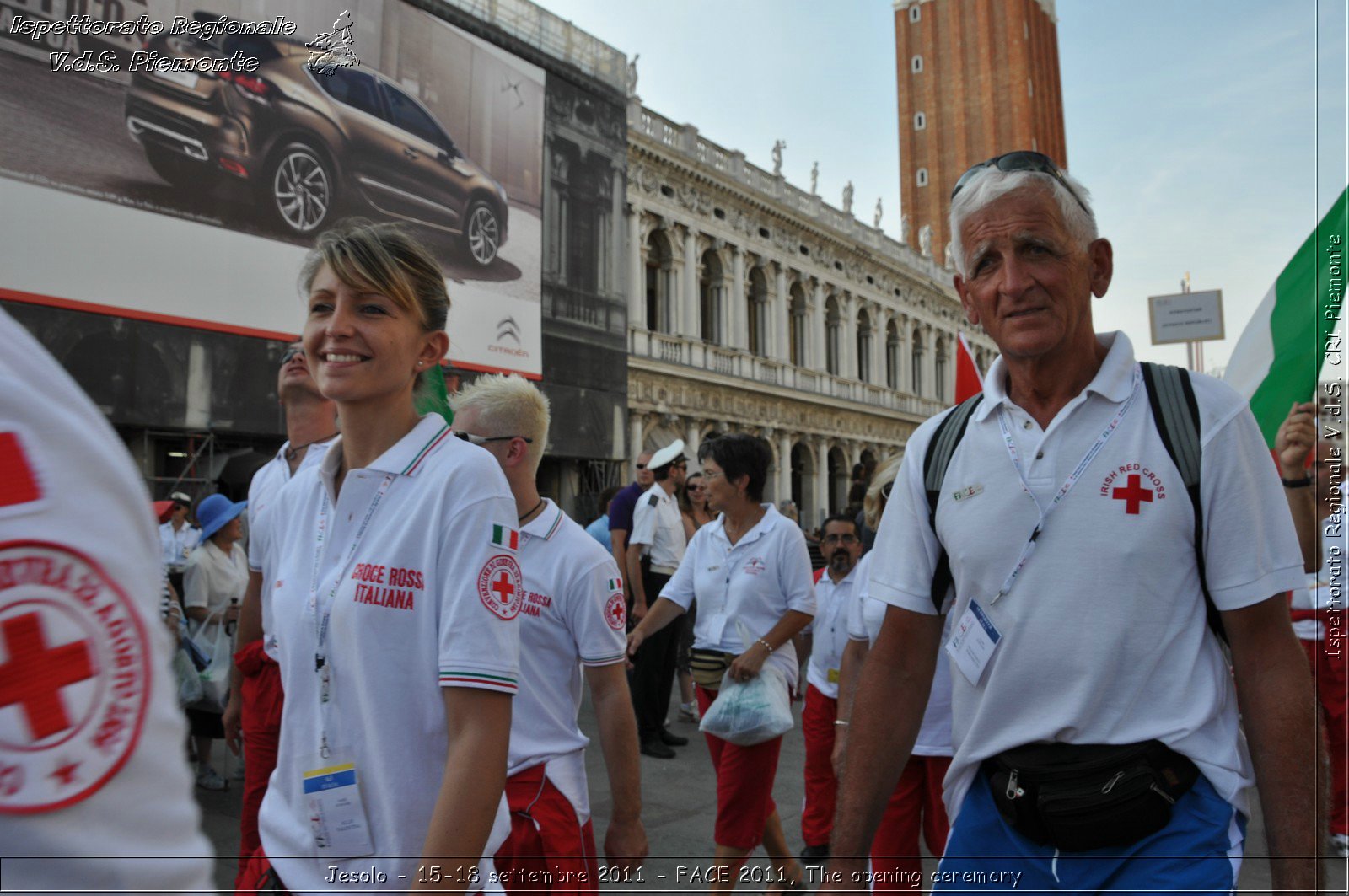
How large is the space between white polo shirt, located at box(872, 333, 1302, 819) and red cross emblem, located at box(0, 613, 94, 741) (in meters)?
1.44

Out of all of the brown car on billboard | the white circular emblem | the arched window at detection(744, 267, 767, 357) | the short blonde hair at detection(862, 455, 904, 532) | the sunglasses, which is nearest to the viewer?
the white circular emblem

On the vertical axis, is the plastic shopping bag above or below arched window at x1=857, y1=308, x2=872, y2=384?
below

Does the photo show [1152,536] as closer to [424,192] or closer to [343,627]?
[343,627]

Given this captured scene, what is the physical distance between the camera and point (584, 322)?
64.4 feet

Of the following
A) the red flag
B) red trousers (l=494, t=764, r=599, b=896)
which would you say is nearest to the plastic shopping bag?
red trousers (l=494, t=764, r=599, b=896)

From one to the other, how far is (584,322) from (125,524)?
1922 centimetres

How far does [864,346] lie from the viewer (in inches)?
1371

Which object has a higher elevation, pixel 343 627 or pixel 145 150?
pixel 145 150

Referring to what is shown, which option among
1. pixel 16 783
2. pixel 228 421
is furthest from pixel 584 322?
pixel 16 783

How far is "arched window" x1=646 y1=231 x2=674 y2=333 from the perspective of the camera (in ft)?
81.3

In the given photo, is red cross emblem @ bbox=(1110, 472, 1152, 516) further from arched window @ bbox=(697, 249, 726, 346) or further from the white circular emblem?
arched window @ bbox=(697, 249, 726, 346)

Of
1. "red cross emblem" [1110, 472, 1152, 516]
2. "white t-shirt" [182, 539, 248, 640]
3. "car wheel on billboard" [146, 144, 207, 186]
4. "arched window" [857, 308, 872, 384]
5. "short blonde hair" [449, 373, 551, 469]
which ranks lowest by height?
"white t-shirt" [182, 539, 248, 640]

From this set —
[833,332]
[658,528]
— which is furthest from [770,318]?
[658,528]

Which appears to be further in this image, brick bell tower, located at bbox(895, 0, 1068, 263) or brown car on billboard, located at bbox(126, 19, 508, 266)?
brick bell tower, located at bbox(895, 0, 1068, 263)
